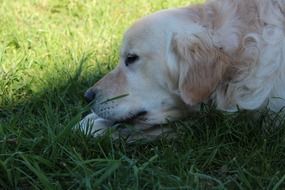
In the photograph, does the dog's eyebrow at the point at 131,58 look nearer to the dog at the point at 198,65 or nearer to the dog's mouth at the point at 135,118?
the dog at the point at 198,65

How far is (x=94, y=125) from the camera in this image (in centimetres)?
317

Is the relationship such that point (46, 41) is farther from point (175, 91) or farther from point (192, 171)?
point (192, 171)

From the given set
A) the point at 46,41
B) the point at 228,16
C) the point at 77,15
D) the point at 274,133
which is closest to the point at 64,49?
the point at 46,41

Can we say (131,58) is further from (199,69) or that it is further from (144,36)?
(199,69)

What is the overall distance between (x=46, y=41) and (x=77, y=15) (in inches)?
28.5

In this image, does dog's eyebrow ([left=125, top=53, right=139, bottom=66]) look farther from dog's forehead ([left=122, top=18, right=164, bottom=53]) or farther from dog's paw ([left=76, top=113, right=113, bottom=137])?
dog's paw ([left=76, top=113, right=113, bottom=137])

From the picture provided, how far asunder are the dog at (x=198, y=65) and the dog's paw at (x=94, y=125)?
0.03 ft

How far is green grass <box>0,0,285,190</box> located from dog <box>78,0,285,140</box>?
11 centimetres

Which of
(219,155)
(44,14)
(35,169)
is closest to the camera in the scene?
(35,169)

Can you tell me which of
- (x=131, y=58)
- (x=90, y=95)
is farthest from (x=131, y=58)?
(x=90, y=95)

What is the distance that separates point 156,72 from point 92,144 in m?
0.51

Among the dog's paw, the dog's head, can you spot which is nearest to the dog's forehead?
the dog's head

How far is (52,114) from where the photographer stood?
3.08m

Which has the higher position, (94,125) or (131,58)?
(131,58)
